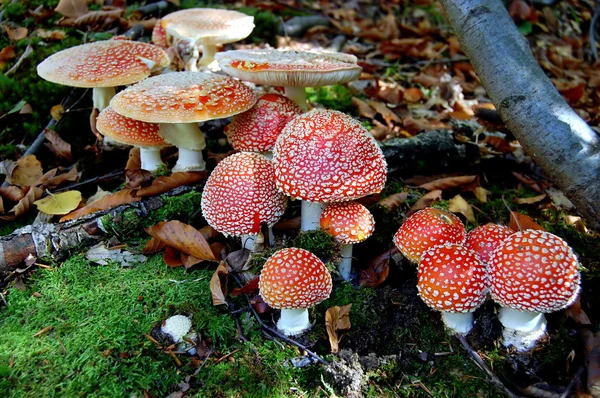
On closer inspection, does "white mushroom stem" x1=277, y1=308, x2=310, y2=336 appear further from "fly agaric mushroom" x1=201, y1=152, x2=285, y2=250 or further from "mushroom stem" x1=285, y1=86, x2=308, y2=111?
"mushroom stem" x1=285, y1=86, x2=308, y2=111

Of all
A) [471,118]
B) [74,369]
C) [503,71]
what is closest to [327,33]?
[471,118]

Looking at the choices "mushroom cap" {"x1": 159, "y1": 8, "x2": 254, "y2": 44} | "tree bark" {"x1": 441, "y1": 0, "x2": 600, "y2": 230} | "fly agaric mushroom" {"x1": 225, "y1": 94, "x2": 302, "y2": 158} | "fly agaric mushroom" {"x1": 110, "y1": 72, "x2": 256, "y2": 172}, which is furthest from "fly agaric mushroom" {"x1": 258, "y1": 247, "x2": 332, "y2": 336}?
"mushroom cap" {"x1": 159, "y1": 8, "x2": 254, "y2": 44}

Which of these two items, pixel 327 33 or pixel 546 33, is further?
pixel 546 33

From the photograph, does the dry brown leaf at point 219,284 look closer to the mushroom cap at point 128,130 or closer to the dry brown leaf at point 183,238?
the dry brown leaf at point 183,238

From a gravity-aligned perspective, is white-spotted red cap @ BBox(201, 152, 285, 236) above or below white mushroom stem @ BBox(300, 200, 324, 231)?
above

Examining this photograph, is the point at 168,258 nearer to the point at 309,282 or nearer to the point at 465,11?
the point at 309,282

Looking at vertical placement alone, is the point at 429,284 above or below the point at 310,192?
below

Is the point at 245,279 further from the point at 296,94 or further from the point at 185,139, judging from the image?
the point at 296,94
